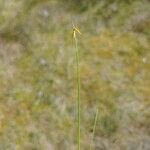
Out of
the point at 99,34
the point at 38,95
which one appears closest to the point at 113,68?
the point at 99,34

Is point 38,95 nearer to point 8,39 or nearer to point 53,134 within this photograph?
point 53,134

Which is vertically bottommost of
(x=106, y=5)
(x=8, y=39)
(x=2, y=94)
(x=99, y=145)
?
(x=99, y=145)

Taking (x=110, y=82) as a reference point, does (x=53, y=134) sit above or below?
below

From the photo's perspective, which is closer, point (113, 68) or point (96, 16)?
point (113, 68)

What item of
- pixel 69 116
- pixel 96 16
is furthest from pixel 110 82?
pixel 96 16

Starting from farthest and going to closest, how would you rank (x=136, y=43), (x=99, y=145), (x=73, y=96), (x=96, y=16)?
(x=96, y=16), (x=136, y=43), (x=73, y=96), (x=99, y=145)

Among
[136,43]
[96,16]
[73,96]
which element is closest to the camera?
[73,96]
